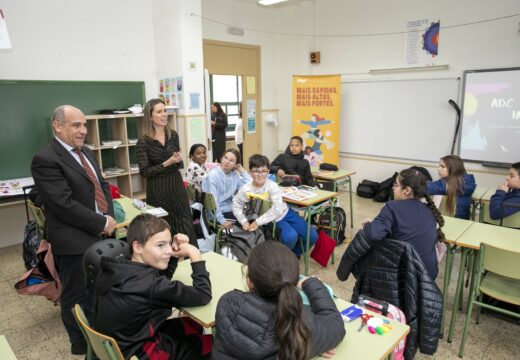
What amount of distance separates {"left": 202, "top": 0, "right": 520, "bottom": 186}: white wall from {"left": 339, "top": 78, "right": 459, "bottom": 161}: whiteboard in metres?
0.15

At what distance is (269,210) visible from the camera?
334cm

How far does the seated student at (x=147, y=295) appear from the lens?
149 centimetres

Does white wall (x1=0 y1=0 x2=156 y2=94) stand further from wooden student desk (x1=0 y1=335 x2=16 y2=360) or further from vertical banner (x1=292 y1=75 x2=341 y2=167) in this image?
wooden student desk (x1=0 y1=335 x2=16 y2=360)

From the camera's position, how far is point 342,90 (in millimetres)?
6652

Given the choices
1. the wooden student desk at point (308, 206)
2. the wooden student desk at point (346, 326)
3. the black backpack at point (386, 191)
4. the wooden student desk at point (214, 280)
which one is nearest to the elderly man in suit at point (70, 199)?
the wooden student desk at point (214, 280)

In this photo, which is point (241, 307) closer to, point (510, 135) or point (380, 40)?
point (510, 135)

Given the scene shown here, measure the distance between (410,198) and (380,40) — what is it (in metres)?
4.51

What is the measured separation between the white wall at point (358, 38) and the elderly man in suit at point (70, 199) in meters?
4.50

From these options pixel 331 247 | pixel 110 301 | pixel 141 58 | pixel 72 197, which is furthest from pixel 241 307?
pixel 141 58

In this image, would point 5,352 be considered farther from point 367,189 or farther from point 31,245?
point 367,189

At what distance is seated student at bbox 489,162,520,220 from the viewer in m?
3.08

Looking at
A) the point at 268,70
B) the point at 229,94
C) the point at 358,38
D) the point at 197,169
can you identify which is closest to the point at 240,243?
the point at 197,169

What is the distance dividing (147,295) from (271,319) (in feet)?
1.88

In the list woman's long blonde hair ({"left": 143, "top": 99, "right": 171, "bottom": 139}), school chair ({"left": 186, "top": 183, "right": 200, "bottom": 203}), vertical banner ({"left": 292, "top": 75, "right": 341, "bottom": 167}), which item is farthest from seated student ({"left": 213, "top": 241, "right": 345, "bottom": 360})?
vertical banner ({"left": 292, "top": 75, "right": 341, "bottom": 167})
